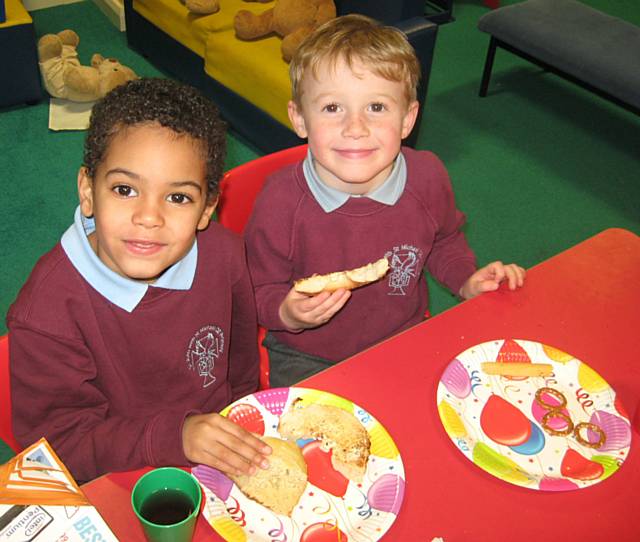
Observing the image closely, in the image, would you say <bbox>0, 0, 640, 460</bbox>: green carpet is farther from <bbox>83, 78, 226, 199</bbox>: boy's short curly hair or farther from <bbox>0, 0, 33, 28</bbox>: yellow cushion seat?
<bbox>83, 78, 226, 199</bbox>: boy's short curly hair

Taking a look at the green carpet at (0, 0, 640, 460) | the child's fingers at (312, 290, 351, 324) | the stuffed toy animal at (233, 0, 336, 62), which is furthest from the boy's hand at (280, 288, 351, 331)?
the stuffed toy animal at (233, 0, 336, 62)

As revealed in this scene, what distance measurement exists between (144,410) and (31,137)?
2.81m

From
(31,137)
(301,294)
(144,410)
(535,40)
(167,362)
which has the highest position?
(301,294)

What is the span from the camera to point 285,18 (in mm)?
3605

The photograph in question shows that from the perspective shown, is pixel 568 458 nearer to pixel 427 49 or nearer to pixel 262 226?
pixel 262 226

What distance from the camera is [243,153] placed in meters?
3.82

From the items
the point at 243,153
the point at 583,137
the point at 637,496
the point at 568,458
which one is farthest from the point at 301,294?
the point at 583,137

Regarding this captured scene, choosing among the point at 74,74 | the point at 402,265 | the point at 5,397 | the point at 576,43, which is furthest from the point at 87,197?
the point at 576,43

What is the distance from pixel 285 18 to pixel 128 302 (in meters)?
2.60

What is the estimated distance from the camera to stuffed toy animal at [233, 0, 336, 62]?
3.60 m

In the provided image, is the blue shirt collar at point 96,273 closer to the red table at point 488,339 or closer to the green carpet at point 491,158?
the red table at point 488,339

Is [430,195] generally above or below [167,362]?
above

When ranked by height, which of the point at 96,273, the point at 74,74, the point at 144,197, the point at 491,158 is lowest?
the point at 491,158

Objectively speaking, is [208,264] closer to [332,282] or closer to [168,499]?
[332,282]
